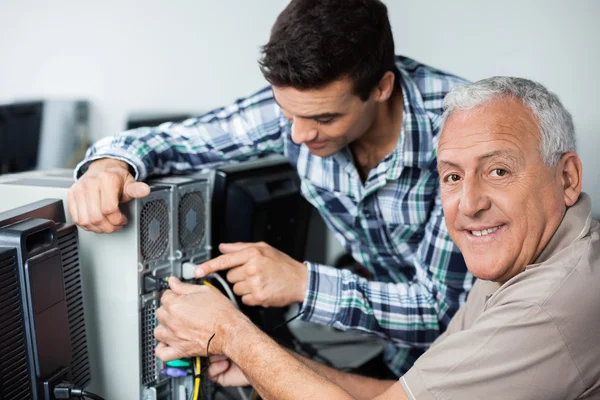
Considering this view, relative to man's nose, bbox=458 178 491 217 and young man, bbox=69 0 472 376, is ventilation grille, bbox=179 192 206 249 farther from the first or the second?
man's nose, bbox=458 178 491 217

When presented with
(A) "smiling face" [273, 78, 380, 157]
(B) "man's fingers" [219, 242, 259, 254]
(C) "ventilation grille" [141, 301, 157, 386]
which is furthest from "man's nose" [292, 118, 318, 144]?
(C) "ventilation grille" [141, 301, 157, 386]

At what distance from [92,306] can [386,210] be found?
0.71 metres

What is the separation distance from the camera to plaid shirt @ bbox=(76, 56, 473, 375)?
1.45 meters

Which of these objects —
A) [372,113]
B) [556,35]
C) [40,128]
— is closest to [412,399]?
[372,113]

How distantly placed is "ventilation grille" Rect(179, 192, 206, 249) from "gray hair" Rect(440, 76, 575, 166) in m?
0.54

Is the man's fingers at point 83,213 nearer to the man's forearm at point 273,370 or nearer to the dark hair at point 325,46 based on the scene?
the man's forearm at point 273,370

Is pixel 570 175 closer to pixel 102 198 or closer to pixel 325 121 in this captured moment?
→ pixel 325 121

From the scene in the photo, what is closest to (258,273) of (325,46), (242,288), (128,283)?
(242,288)

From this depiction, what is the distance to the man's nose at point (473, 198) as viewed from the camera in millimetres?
1099

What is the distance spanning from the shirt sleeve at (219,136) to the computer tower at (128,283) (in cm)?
28

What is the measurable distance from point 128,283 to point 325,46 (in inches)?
23.9

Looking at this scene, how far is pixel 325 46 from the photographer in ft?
4.44

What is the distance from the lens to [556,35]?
2098mm

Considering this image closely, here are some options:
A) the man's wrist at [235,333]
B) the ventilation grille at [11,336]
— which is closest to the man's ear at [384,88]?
the man's wrist at [235,333]
